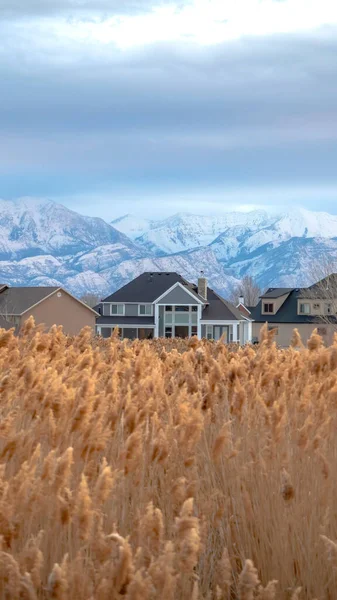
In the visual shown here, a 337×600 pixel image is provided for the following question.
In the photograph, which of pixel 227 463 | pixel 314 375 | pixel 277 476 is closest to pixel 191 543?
pixel 277 476

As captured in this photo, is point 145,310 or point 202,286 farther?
point 202,286

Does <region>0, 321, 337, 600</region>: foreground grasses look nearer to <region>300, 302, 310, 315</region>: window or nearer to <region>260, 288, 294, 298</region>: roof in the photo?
<region>300, 302, 310, 315</region>: window

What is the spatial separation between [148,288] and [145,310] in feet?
8.20

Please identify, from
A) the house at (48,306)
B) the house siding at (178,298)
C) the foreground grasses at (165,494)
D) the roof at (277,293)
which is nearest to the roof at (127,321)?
the house siding at (178,298)

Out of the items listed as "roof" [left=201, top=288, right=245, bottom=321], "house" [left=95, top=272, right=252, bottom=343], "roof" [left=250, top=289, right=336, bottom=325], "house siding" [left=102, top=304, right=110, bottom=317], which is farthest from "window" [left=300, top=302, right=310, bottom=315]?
"house siding" [left=102, top=304, right=110, bottom=317]

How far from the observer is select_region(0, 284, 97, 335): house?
7388 cm

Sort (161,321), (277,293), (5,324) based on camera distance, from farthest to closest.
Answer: (277,293) < (161,321) < (5,324)

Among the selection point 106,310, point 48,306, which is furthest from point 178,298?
point 48,306

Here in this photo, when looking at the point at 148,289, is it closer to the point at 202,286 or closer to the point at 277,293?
the point at 202,286

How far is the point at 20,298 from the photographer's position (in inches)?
2968

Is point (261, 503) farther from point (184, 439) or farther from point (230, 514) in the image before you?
point (184, 439)

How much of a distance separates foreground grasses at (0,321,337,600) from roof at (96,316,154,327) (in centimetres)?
7578

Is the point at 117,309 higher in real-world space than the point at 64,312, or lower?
higher

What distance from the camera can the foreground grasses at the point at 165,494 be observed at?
120 inches
